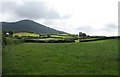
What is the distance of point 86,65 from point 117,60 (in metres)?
7.89

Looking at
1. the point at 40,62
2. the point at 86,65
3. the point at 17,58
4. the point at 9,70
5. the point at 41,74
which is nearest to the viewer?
the point at 41,74

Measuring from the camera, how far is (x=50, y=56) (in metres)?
50.2

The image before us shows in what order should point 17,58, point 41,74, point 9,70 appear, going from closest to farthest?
point 41,74 → point 9,70 → point 17,58

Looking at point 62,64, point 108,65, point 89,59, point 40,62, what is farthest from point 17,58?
point 108,65

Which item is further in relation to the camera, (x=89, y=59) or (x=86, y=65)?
(x=89, y=59)

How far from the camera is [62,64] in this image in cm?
4203

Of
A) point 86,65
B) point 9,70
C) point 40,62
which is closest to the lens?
point 9,70

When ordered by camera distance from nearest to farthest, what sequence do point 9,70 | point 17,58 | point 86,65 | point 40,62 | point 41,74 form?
1. point 41,74
2. point 9,70
3. point 86,65
4. point 40,62
5. point 17,58

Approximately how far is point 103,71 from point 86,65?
15.9ft

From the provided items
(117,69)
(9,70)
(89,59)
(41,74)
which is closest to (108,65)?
(117,69)

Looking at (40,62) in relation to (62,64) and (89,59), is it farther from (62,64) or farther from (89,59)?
(89,59)

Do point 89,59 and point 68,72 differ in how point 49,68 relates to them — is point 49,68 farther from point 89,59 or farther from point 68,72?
point 89,59

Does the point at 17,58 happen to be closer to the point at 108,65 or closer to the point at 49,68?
the point at 49,68

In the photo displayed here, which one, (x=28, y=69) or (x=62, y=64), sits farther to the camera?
(x=62, y=64)
